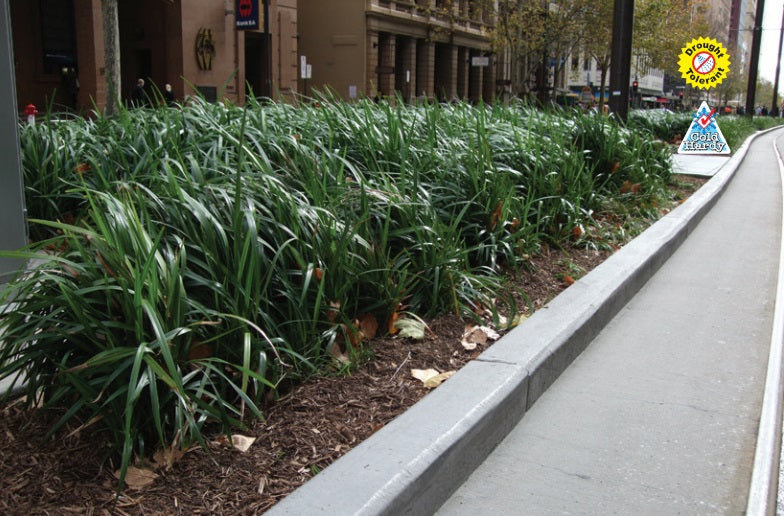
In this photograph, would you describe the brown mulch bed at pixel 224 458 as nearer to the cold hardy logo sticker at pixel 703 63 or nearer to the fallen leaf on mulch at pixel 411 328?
the fallen leaf on mulch at pixel 411 328

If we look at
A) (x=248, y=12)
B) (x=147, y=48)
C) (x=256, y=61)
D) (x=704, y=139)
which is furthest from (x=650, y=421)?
(x=256, y=61)

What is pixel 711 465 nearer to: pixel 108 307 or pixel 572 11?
pixel 108 307

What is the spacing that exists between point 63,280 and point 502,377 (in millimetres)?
1972

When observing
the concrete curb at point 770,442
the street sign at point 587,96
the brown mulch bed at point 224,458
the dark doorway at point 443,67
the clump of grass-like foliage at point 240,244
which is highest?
the dark doorway at point 443,67

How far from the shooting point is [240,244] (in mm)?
3572

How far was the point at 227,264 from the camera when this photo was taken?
352cm

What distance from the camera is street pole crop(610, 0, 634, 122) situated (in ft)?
42.7

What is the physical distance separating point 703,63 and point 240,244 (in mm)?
20914

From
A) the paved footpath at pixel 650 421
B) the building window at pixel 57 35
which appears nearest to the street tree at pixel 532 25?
the building window at pixel 57 35

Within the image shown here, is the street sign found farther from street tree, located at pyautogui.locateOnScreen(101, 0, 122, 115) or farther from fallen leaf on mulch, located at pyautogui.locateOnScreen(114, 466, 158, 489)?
fallen leaf on mulch, located at pyautogui.locateOnScreen(114, 466, 158, 489)

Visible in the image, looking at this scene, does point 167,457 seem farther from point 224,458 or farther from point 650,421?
point 650,421

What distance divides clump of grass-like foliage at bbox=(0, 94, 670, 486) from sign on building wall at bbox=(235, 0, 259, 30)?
2181cm

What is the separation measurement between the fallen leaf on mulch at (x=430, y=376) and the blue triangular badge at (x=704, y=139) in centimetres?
1822

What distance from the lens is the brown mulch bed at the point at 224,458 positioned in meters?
2.65
